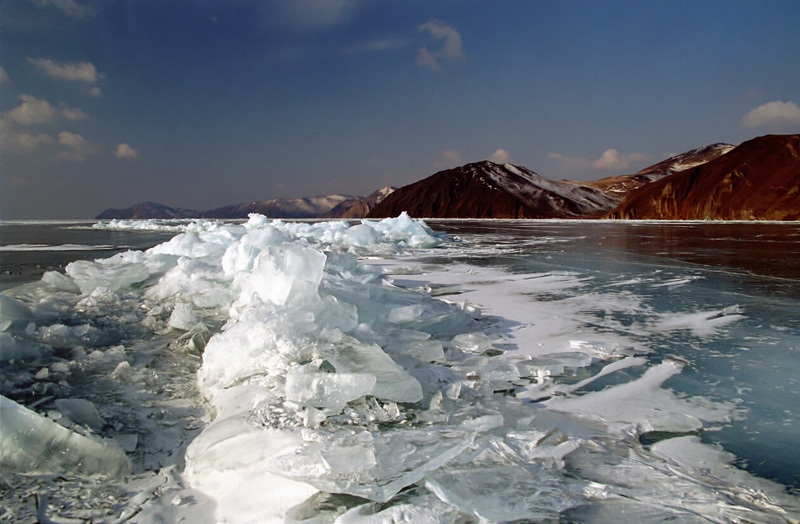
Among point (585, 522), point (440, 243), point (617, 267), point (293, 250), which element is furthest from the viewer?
point (440, 243)

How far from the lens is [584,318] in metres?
4.53

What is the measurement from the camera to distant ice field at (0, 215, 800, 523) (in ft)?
5.09

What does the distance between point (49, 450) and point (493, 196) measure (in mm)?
110575

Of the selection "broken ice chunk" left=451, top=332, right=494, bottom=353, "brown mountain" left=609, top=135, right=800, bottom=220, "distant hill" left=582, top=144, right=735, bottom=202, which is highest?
"distant hill" left=582, top=144, right=735, bottom=202

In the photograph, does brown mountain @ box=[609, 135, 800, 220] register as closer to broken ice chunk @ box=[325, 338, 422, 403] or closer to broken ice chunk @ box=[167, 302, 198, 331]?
broken ice chunk @ box=[325, 338, 422, 403]

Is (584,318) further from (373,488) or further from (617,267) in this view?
(617,267)

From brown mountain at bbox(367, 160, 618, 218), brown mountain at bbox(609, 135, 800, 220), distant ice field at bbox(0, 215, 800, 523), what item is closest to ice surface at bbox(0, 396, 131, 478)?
distant ice field at bbox(0, 215, 800, 523)

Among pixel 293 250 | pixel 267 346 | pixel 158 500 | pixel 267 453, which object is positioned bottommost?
pixel 158 500

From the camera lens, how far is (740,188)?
175 feet

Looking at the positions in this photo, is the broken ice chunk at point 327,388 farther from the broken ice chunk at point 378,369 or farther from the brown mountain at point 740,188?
the brown mountain at point 740,188

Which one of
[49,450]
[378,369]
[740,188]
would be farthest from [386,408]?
[740,188]

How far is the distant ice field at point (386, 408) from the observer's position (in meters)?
1.55

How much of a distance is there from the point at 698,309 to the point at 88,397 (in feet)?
17.6

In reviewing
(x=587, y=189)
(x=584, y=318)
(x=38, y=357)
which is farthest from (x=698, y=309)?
(x=587, y=189)
